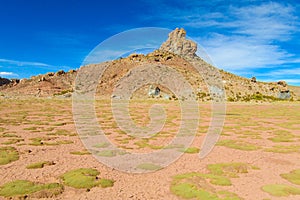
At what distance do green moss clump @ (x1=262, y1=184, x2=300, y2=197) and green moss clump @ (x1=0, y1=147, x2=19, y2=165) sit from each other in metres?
14.3

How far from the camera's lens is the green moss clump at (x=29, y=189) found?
37.8ft

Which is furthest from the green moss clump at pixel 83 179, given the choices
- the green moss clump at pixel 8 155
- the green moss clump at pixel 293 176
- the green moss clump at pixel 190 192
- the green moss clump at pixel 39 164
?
the green moss clump at pixel 293 176

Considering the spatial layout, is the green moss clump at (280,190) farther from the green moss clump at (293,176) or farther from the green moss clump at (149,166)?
the green moss clump at (149,166)

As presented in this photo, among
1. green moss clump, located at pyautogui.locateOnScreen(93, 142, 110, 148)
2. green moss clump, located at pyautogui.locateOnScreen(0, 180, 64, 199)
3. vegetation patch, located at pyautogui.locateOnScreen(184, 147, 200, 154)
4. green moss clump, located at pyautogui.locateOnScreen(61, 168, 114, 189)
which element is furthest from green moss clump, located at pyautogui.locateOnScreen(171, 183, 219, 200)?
green moss clump, located at pyautogui.locateOnScreen(93, 142, 110, 148)

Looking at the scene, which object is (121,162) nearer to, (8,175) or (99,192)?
(99,192)

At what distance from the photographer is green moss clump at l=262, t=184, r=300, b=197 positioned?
12227 millimetres

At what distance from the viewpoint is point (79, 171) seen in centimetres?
1491

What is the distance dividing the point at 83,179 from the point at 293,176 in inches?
437

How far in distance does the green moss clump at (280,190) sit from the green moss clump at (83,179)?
740cm

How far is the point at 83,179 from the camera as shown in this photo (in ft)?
44.3

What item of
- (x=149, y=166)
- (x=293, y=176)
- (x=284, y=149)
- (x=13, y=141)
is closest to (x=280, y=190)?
(x=293, y=176)

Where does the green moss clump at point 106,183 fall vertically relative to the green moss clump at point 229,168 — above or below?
below

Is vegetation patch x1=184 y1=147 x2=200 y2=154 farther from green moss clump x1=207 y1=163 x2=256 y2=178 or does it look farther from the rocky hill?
the rocky hill

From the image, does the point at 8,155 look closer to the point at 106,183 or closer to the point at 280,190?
the point at 106,183
